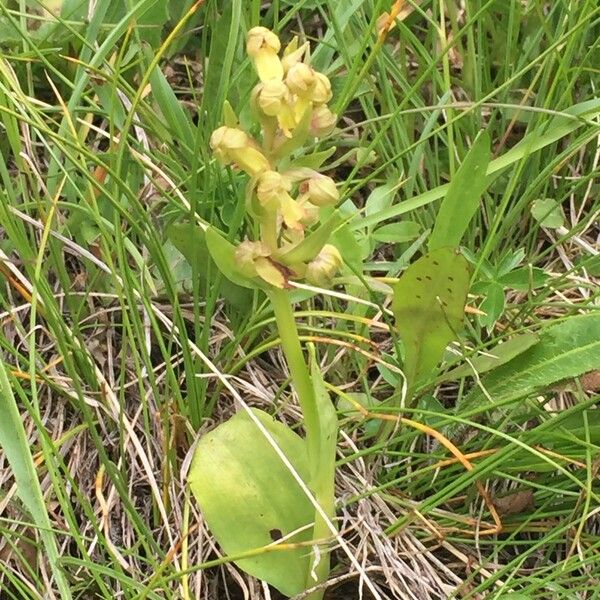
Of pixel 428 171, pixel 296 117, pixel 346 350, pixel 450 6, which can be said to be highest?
pixel 296 117

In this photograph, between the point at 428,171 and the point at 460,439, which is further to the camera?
the point at 428,171

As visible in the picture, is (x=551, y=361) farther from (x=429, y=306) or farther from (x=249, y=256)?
(x=249, y=256)

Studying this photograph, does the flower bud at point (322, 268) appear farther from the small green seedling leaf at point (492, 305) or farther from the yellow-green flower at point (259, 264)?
the small green seedling leaf at point (492, 305)

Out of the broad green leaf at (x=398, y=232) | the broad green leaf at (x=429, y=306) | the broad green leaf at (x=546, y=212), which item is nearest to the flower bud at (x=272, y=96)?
the broad green leaf at (x=429, y=306)

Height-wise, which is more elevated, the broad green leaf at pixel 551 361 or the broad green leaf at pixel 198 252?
the broad green leaf at pixel 198 252

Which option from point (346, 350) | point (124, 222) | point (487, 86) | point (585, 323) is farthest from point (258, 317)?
point (487, 86)

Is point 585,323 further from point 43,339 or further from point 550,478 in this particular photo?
point 43,339

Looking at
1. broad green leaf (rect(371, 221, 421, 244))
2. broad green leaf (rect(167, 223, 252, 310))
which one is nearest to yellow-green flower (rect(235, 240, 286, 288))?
broad green leaf (rect(167, 223, 252, 310))

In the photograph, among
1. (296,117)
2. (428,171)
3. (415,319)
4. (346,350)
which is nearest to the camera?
(296,117)

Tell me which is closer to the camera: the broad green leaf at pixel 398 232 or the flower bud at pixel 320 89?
the flower bud at pixel 320 89
